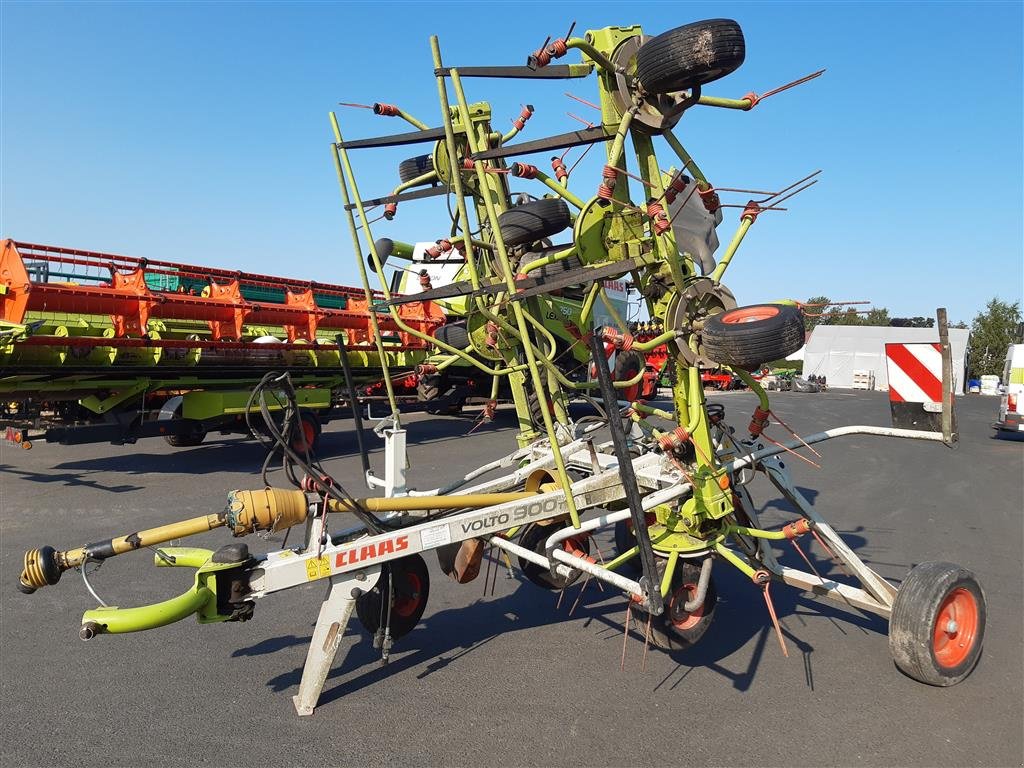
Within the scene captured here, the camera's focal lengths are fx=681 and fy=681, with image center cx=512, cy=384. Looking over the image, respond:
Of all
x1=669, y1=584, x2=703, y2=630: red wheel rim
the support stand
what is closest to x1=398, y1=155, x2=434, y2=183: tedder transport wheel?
the support stand

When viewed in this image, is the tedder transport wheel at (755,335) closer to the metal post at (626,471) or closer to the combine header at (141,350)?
the metal post at (626,471)

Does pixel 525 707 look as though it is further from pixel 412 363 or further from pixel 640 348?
pixel 412 363

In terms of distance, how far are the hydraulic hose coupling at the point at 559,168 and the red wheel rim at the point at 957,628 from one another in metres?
3.16

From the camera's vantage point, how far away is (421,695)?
3471 millimetres

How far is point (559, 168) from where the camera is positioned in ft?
13.4

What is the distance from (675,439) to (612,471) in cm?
47

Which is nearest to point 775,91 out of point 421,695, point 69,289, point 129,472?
point 421,695

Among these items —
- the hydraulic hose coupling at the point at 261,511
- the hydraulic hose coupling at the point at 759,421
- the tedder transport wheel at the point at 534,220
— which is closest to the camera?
the hydraulic hose coupling at the point at 261,511

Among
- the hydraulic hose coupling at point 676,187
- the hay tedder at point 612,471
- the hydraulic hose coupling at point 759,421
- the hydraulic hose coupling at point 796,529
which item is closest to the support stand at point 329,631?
the hay tedder at point 612,471

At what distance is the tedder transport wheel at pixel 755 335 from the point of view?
3.11 meters

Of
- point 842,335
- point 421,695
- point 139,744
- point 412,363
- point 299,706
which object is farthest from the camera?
point 842,335

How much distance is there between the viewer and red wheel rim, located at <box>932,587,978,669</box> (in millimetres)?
3643

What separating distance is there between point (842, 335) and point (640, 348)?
54.6 metres

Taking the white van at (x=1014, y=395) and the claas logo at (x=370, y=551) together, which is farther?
the white van at (x=1014, y=395)
